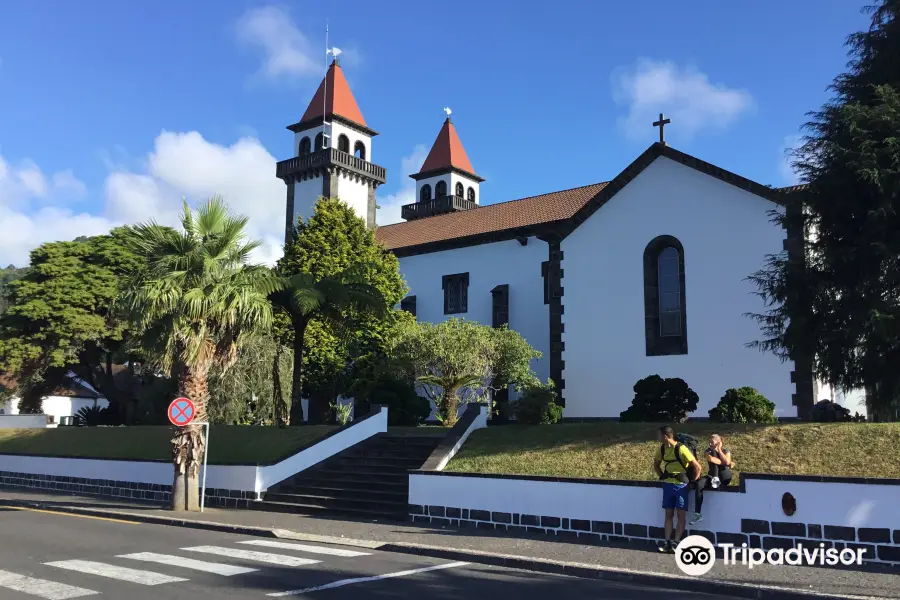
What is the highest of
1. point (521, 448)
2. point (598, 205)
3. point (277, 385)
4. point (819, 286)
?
point (598, 205)

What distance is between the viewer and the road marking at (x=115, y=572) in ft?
29.3

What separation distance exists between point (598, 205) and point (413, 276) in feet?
44.3

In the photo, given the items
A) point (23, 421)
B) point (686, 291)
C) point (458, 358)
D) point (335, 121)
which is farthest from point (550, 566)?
point (335, 121)

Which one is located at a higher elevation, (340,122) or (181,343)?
(340,122)

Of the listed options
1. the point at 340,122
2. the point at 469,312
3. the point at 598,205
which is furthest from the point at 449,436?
the point at 340,122

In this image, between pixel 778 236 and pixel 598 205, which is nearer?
pixel 778 236

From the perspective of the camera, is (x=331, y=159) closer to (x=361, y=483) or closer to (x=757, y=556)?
(x=361, y=483)

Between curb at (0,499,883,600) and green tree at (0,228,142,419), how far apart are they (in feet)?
66.5

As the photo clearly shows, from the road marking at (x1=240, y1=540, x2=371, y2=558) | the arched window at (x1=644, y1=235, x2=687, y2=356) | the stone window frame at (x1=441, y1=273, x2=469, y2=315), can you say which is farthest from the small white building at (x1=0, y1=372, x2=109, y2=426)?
the road marking at (x1=240, y1=540, x2=371, y2=558)

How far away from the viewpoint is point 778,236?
21.8 m

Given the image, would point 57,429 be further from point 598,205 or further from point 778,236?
point 778,236

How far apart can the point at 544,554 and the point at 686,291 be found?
46.2 feet

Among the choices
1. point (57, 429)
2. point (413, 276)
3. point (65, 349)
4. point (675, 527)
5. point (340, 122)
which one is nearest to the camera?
point (675, 527)

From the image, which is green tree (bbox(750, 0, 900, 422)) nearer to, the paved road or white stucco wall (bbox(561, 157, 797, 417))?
white stucco wall (bbox(561, 157, 797, 417))
